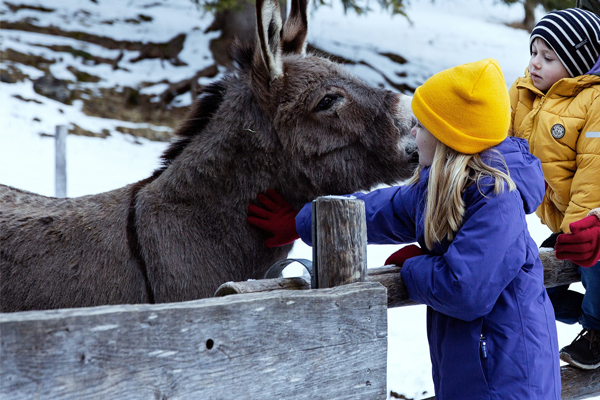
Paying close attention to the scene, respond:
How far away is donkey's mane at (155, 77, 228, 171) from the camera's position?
2.62 metres

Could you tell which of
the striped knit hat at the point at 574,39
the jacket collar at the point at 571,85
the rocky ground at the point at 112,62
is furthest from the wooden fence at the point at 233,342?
the rocky ground at the point at 112,62

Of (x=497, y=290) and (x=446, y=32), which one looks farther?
(x=446, y=32)

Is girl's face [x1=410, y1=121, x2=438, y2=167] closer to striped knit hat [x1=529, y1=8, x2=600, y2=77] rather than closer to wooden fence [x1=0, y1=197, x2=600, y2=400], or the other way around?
wooden fence [x1=0, y1=197, x2=600, y2=400]

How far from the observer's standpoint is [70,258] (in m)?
2.38

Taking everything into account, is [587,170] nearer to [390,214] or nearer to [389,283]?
[390,214]

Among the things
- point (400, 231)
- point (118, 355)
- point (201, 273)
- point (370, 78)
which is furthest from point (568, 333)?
point (370, 78)

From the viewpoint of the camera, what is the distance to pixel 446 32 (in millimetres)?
20344

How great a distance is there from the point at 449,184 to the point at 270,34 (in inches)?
42.4

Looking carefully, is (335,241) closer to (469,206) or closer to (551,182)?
(469,206)

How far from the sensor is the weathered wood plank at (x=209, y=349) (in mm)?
1190

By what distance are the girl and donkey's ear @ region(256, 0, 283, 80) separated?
2.29 feet

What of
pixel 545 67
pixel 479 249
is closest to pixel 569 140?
pixel 545 67

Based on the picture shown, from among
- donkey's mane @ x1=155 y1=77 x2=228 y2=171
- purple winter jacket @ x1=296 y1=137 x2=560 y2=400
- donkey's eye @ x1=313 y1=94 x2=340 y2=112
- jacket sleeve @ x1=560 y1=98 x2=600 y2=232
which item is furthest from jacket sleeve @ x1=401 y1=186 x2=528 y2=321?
donkey's mane @ x1=155 y1=77 x2=228 y2=171

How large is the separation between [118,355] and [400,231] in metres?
1.41
